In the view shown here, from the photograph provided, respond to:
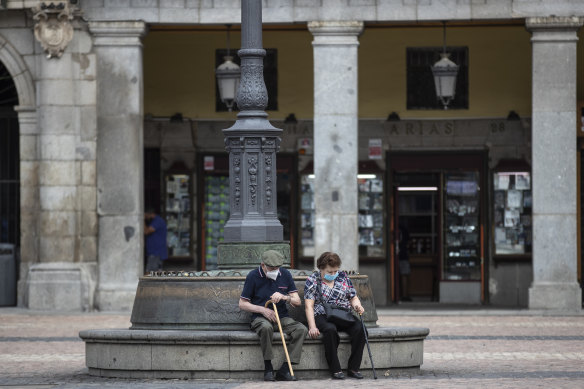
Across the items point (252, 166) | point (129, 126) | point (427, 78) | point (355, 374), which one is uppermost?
point (427, 78)

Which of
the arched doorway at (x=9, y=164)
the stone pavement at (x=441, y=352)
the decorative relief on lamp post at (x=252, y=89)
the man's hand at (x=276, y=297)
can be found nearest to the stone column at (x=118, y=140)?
the stone pavement at (x=441, y=352)

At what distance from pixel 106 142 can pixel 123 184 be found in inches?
30.4

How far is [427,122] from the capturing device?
2873 cm

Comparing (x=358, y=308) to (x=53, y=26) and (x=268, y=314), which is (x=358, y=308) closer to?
(x=268, y=314)

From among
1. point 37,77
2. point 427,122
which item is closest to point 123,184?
point 37,77

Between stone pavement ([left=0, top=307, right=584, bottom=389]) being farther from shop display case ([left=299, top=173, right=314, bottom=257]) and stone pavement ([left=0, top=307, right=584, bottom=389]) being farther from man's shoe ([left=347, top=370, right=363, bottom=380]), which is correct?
shop display case ([left=299, top=173, right=314, bottom=257])

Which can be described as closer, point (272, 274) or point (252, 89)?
point (272, 274)

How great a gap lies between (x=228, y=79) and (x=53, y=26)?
10.5ft

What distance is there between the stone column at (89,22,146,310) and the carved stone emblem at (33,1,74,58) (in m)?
0.44

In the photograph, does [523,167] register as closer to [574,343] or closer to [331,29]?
[331,29]

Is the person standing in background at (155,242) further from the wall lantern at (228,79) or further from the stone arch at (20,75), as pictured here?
the stone arch at (20,75)

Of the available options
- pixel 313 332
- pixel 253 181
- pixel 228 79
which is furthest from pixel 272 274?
pixel 228 79

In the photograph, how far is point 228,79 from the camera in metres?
26.5

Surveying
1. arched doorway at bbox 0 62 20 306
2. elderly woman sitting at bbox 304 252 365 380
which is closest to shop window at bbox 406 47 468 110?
arched doorway at bbox 0 62 20 306
